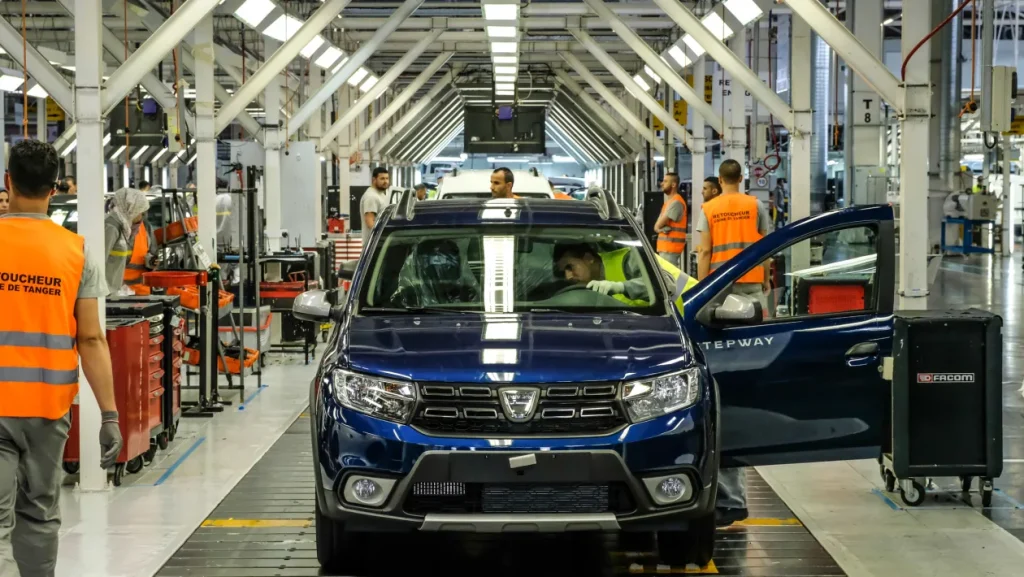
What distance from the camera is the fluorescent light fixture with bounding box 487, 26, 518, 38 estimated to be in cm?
1724

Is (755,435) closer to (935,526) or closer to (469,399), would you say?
(935,526)

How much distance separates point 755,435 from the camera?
237 inches

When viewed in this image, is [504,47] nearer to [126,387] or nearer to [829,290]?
[829,290]

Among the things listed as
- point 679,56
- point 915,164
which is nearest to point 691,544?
point 915,164

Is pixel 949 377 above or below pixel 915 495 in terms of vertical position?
above

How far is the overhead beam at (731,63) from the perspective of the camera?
13.6 metres

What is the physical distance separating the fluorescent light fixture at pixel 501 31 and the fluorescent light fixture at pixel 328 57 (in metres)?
2.51

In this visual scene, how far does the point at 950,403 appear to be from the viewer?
655 cm

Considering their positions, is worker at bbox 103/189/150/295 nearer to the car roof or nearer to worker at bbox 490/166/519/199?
worker at bbox 490/166/519/199

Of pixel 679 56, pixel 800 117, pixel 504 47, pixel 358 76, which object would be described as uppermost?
pixel 358 76

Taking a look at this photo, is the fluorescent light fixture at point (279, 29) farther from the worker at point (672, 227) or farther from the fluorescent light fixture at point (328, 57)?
the worker at point (672, 227)

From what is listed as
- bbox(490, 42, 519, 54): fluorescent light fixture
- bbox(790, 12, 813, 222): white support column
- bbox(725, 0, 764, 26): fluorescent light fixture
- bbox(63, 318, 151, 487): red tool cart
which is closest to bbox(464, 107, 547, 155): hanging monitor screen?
bbox(490, 42, 519, 54): fluorescent light fixture

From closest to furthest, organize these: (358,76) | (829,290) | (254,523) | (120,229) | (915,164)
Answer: (254,523) < (829,290) < (120,229) < (915,164) < (358,76)

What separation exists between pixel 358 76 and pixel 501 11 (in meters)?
10.4
